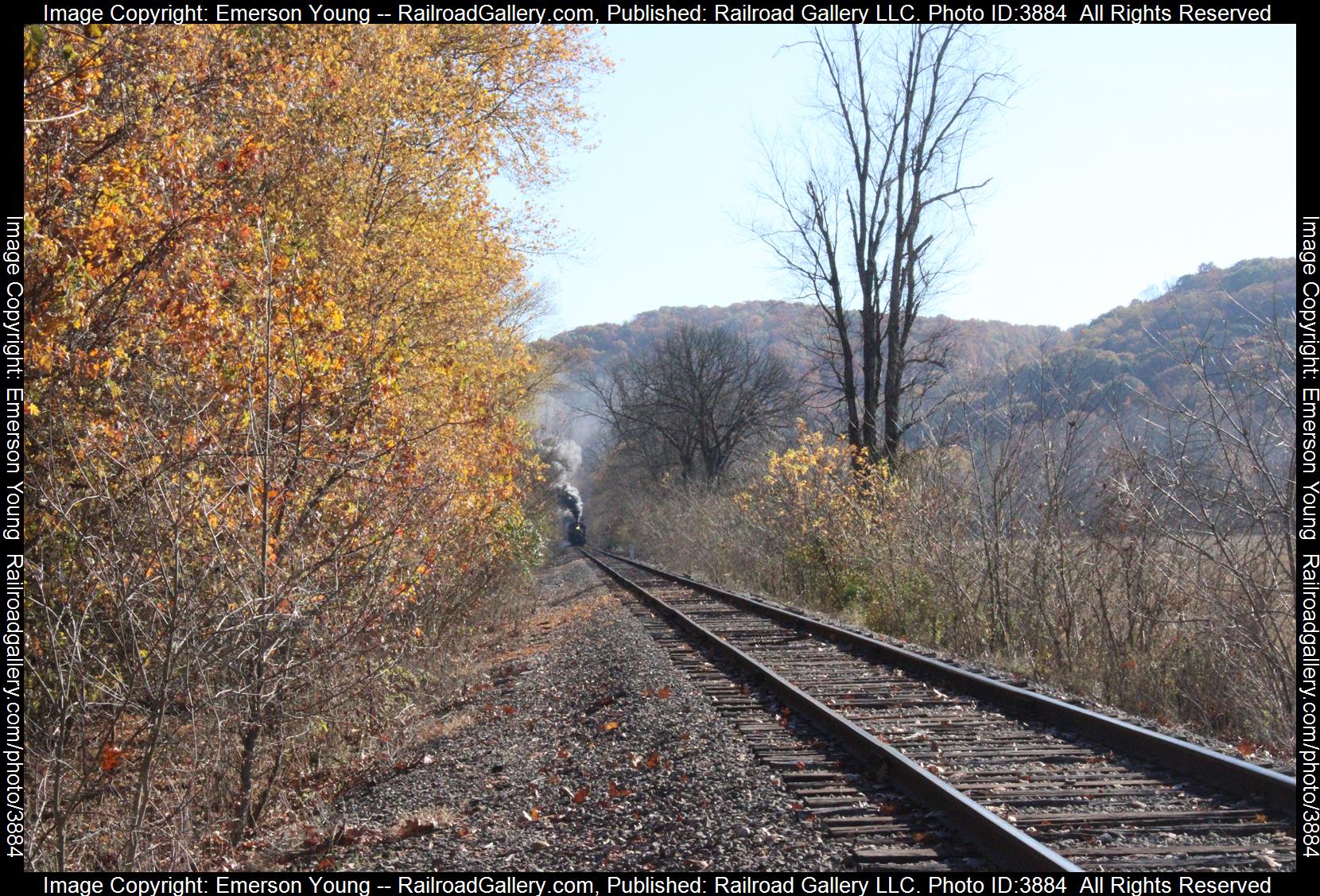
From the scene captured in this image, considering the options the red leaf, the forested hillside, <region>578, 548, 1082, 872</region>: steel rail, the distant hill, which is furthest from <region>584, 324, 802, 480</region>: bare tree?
the red leaf

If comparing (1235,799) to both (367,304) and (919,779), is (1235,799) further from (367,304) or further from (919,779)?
(367,304)

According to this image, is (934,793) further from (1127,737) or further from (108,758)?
(108,758)

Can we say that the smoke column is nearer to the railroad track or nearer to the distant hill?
the distant hill

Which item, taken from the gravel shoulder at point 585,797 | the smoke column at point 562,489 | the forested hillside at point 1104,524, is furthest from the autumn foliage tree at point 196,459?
the smoke column at point 562,489

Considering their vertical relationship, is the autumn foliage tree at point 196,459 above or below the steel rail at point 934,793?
above

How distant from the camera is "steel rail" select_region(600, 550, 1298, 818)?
5.11 metres

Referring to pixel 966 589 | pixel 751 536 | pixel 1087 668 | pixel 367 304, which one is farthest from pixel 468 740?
pixel 751 536

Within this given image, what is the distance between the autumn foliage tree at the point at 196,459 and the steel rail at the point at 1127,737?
16.5 feet

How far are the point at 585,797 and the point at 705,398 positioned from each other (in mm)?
36754

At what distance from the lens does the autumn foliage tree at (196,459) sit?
249 inches

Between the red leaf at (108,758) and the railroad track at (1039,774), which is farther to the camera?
the red leaf at (108,758)

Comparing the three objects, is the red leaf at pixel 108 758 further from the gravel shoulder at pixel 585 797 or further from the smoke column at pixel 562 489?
the smoke column at pixel 562 489

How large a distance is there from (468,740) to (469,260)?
835 centimetres

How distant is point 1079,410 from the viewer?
432 inches
